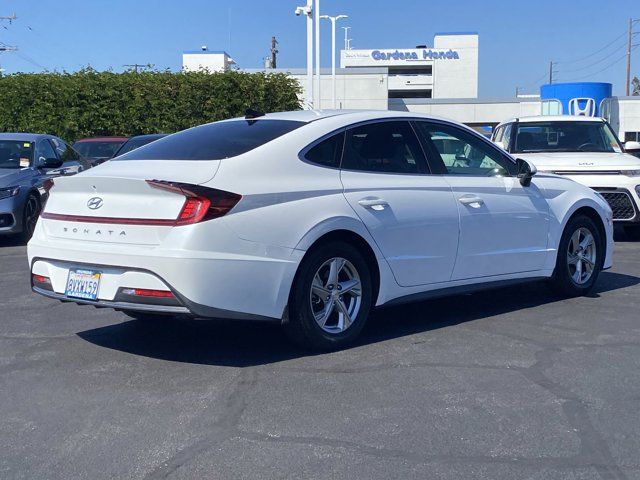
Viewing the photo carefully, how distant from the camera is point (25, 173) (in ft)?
39.7

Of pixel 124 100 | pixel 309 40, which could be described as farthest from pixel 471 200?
pixel 309 40

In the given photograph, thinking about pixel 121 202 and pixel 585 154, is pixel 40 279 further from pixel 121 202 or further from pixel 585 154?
pixel 585 154

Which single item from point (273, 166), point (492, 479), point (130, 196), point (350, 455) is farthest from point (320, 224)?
point (492, 479)

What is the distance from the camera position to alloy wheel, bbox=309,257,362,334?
567cm

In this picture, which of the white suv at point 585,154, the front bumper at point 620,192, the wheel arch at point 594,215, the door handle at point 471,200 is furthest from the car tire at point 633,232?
the door handle at point 471,200

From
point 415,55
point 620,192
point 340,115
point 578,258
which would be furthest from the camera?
point 415,55

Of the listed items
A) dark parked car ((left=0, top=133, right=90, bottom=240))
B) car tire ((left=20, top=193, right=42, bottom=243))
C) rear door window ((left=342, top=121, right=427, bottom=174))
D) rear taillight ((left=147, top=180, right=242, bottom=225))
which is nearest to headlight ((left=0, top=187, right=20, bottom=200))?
dark parked car ((left=0, top=133, right=90, bottom=240))


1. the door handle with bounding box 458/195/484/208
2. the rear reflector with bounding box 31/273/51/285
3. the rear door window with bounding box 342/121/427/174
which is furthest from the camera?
the door handle with bounding box 458/195/484/208

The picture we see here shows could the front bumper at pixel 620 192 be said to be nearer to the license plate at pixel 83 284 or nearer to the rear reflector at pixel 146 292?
the rear reflector at pixel 146 292

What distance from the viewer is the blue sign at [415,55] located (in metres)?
75.8

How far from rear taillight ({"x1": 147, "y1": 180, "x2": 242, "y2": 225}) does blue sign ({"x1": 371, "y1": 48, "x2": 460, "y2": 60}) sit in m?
73.3

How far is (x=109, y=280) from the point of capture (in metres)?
5.23

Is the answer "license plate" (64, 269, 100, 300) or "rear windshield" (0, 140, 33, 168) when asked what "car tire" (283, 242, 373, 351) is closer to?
"license plate" (64, 269, 100, 300)

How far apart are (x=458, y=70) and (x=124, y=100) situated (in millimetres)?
54826
